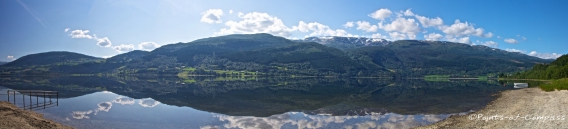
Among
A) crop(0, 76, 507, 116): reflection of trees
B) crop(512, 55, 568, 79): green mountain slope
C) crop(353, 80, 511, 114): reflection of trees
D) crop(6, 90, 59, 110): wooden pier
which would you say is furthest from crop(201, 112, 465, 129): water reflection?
crop(512, 55, 568, 79): green mountain slope

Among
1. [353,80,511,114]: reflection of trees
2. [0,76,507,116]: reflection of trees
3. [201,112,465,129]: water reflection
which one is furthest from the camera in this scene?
[0,76,507,116]: reflection of trees

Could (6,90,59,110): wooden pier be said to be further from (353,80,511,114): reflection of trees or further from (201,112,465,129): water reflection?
(353,80,511,114): reflection of trees

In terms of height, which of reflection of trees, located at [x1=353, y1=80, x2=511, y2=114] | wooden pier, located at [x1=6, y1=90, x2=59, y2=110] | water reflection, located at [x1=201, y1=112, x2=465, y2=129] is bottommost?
reflection of trees, located at [x1=353, y1=80, x2=511, y2=114]

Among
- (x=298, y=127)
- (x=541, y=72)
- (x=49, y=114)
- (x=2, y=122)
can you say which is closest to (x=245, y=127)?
(x=298, y=127)

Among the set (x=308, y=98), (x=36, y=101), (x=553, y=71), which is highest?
(x=553, y=71)

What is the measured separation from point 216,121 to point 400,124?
1474 cm

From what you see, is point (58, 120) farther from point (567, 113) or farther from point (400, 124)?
point (567, 113)

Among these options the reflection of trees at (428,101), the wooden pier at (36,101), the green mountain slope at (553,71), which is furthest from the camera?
the green mountain slope at (553,71)

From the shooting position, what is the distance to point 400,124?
26.7m

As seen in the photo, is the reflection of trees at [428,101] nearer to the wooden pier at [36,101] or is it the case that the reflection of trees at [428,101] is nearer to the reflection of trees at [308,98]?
the reflection of trees at [308,98]

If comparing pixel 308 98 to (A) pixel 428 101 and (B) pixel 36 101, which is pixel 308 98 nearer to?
(A) pixel 428 101

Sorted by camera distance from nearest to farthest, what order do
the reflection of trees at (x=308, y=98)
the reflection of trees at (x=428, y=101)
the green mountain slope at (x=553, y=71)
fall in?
the reflection of trees at (x=428, y=101) < the reflection of trees at (x=308, y=98) < the green mountain slope at (x=553, y=71)

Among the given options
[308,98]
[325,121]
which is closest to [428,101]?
[308,98]

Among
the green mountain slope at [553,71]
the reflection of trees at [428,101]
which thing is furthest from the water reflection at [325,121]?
the green mountain slope at [553,71]
